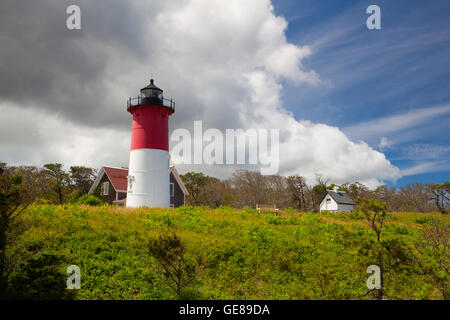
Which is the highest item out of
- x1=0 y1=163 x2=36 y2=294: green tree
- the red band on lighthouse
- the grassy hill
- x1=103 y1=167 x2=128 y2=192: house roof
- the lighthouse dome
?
the lighthouse dome

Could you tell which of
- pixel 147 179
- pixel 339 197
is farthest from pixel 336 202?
pixel 147 179

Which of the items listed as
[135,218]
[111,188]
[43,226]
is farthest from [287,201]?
[43,226]

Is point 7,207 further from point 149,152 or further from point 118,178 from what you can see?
point 118,178

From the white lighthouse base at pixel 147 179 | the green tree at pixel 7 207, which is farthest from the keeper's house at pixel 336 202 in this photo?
the green tree at pixel 7 207

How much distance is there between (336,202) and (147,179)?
35891 mm

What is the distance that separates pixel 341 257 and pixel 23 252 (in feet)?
38.0

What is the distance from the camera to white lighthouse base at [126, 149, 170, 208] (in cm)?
2336

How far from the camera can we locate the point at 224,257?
11.2m

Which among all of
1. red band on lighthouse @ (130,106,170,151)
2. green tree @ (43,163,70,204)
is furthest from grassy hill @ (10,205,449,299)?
green tree @ (43,163,70,204)

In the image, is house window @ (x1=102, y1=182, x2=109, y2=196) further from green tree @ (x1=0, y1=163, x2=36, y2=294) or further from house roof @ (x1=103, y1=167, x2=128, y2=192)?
green tree @ (x1=0, y1=163, x2=36, y2=294)

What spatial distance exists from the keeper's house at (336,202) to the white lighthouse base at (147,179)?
112ft
